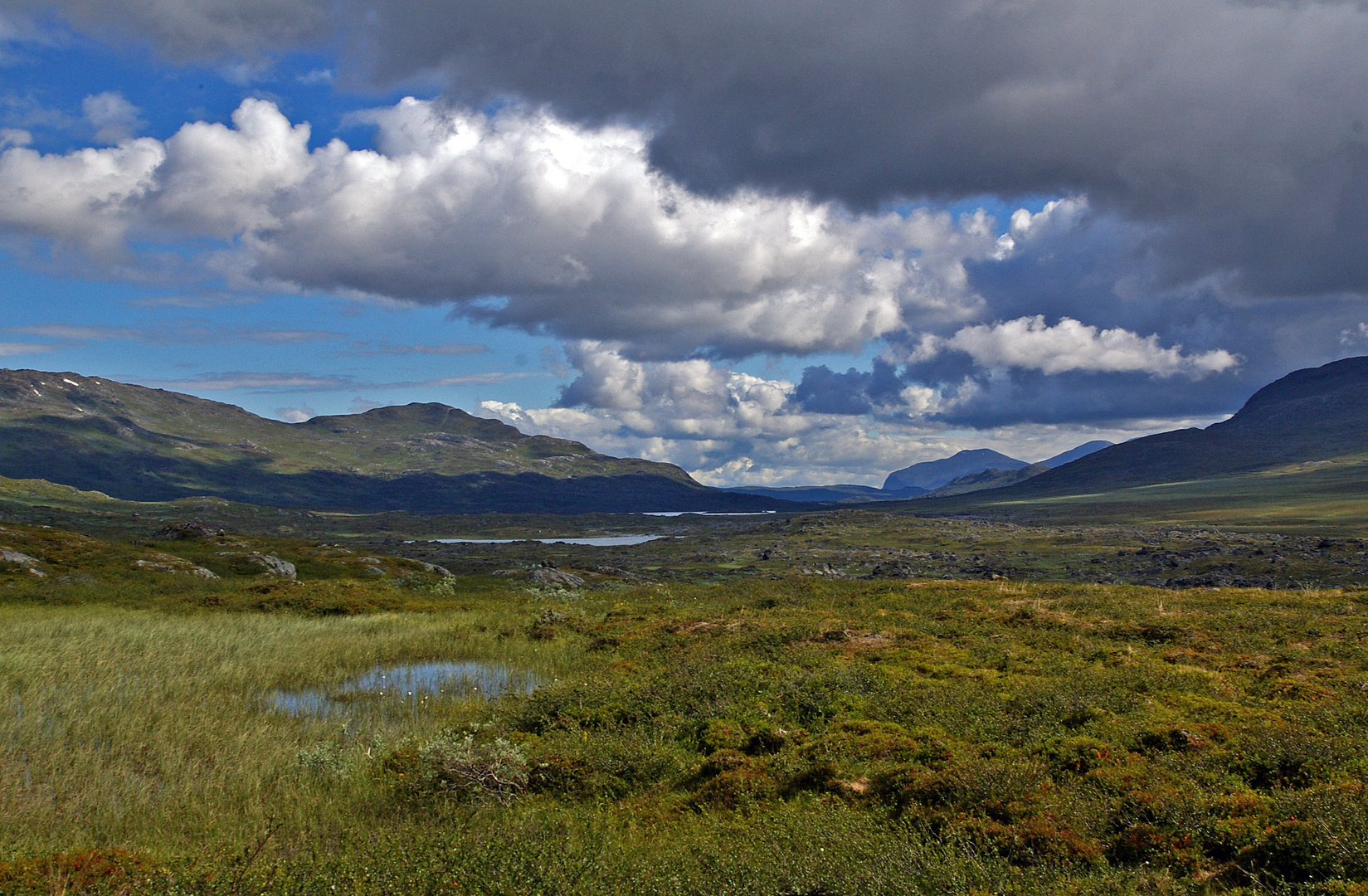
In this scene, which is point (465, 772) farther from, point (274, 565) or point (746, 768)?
point (274, 565)

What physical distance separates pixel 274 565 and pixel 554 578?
83.7 ft

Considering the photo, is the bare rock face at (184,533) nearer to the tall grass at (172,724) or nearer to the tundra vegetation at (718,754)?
the tundra vegetation at (718,754)

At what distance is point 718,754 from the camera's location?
1490cm

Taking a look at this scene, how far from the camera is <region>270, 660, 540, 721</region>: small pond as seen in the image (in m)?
20.9

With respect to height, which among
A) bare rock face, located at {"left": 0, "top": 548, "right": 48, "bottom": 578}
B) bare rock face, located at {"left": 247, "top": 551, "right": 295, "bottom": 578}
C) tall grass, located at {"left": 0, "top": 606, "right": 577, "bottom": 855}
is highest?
bare rock face, located at {"left": 0, "top": 548, "right": 48, "bottom": 578}

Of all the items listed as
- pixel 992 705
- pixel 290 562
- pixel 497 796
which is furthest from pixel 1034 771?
pixel 290 562

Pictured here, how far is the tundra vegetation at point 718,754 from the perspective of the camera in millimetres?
9375

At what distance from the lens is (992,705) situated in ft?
56.4

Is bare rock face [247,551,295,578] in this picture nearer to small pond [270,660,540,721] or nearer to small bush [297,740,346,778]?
small pond [270,660,540,721]

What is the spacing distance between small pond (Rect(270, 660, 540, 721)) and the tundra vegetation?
0.45 m

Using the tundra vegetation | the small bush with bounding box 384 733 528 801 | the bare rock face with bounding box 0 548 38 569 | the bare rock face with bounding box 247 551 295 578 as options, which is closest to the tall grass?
the tundra vegetation

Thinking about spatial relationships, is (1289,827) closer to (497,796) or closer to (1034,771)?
(1034,771)

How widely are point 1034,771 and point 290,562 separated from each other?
73.3 metres

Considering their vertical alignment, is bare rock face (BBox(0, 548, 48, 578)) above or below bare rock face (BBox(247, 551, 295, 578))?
above
